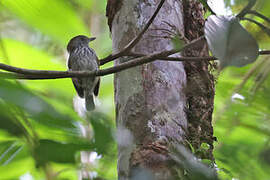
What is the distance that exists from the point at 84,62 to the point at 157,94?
90.9 inches

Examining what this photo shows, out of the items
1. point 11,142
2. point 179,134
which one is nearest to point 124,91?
point 179,134

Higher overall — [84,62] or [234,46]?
[234,46]

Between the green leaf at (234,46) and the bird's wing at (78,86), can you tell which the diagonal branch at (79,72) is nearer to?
the green leaf at (234,46)

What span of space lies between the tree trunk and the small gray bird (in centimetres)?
163

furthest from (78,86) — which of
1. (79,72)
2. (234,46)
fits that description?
(234,46)

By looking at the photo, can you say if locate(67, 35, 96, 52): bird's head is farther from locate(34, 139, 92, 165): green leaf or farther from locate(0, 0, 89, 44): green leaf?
locate(34, 139, 92, 165): green leaf

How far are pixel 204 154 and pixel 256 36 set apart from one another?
3.44ft

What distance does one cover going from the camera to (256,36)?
111cm

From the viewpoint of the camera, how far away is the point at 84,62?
4254 millimetres

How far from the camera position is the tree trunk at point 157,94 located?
1.91m

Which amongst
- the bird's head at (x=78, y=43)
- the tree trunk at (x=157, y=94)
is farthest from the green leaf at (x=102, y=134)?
the bird's head at (x=78, y=43)

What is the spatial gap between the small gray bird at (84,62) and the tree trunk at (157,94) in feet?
5.35

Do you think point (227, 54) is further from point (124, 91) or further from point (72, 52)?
point (72, 52)

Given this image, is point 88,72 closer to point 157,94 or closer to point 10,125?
point 157,94
